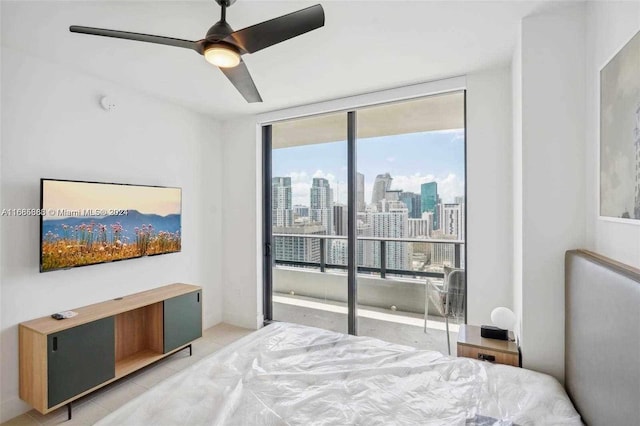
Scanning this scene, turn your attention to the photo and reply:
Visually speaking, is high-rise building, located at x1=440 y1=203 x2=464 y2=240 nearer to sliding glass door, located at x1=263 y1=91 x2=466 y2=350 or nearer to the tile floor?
sliding glass door, located at x1=263 y1=91 x2=466 y2=350

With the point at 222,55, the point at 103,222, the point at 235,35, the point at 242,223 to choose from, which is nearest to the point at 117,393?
the point at 103,222

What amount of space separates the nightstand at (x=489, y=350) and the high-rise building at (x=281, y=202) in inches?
91.5

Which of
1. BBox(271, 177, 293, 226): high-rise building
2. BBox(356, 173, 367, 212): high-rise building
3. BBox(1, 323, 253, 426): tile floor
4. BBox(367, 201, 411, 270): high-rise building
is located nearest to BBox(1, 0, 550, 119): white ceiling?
BBox(356, 173, 367, 212): high-rise building

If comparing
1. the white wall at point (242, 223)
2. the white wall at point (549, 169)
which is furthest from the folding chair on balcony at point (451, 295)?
the white wall at point (242, 223)

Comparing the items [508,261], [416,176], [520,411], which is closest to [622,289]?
[520,411]

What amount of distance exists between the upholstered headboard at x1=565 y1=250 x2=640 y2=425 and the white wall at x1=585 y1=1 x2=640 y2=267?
0.09 metres

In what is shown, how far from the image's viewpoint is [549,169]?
1.83 metres

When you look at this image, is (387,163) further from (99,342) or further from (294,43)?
(99,342)

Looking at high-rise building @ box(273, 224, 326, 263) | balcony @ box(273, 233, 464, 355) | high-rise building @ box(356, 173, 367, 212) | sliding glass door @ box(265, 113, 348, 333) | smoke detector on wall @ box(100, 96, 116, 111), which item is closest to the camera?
smoke detector on wall @ box(100, 96, 116, 111)

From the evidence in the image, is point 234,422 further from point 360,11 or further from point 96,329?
point 360,11

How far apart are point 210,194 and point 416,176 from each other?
2526 millimetres

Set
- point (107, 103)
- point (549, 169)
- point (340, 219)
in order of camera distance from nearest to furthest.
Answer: point (549, 169) < point (107, 103) < point (340, 219)

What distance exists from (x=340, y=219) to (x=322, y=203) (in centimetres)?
30

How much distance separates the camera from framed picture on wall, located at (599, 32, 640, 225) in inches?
47.7
